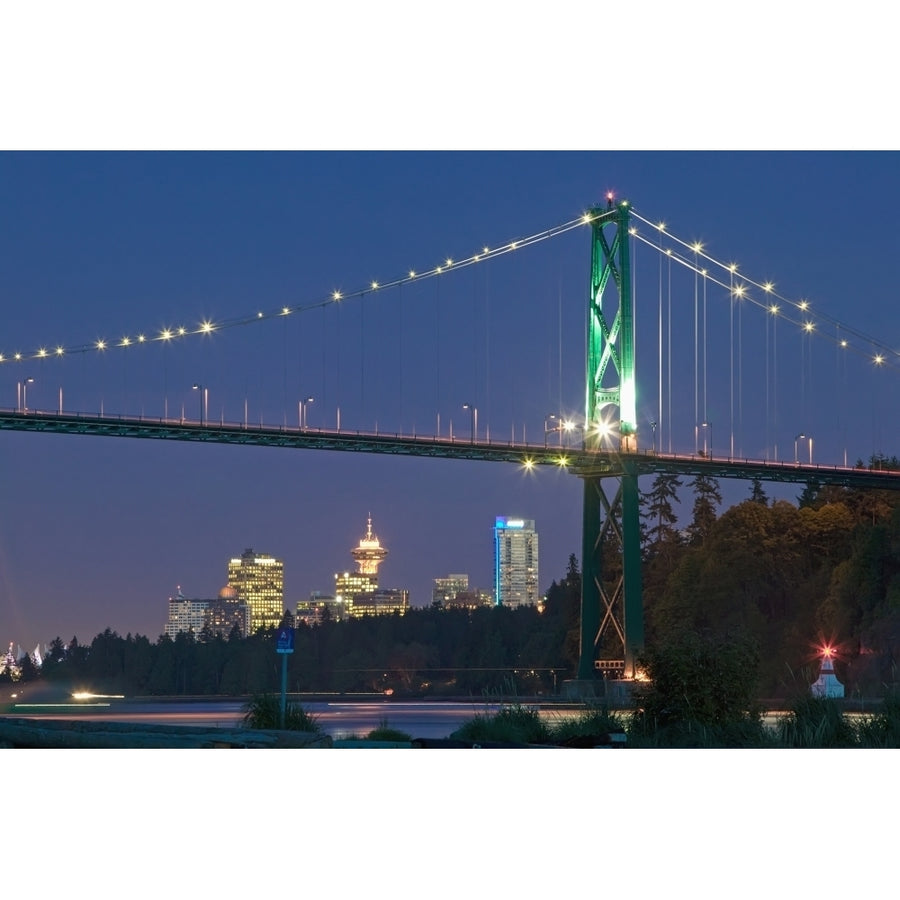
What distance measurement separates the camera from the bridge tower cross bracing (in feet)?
190

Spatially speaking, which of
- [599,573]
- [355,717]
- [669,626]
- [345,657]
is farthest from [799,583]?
[345,657]

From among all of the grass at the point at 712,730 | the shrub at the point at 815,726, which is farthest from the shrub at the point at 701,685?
the shrub at the point at 815,726

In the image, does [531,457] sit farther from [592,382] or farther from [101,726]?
[101,726]

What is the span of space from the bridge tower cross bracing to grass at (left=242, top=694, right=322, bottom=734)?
110 ft

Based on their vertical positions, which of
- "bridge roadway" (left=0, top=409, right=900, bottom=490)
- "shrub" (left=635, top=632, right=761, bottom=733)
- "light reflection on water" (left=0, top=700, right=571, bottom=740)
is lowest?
"light reflection on water" (left=0, top=700, right=571, bottom=740)

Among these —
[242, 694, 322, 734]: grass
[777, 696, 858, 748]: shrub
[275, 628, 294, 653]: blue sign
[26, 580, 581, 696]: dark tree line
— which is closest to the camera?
[777, 696, 858, 748]: shrub

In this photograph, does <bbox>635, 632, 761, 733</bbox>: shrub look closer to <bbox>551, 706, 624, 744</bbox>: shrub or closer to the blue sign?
<bbox>551, 706, 624, 744</bbox>: shrub

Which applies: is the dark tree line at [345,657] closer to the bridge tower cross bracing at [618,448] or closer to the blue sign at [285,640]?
the bridge tower cross bracing at [618,448]

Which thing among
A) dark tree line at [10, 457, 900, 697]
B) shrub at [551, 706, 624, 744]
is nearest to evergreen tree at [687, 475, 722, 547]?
dark tree line at [10, 457, 900, 697]

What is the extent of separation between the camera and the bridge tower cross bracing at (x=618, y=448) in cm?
5806

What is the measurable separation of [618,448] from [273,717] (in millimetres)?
39201

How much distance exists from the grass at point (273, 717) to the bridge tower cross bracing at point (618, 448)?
3361 centimetres
